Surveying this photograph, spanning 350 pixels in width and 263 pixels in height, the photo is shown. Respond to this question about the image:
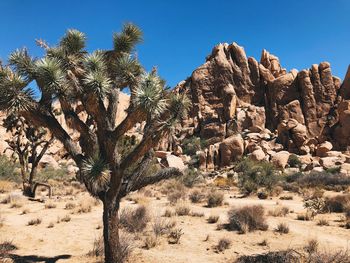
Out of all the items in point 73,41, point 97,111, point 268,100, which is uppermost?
point 268,100

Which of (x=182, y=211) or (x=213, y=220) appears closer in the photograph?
(x=213, y=220)

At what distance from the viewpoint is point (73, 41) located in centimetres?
855

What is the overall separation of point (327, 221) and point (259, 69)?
52.7 metres

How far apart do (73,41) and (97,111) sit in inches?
100

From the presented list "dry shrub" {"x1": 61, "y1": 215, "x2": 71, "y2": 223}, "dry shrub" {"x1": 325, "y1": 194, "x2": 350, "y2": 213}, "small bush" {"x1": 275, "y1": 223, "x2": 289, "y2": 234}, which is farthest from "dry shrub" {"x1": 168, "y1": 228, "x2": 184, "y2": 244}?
"dry shrub" {"x1": 325, "y1": 194, "x2": 350, "y2": 213}

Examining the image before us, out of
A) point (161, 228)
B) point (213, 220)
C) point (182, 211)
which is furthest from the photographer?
point (182, 211)

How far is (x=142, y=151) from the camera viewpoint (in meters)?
7.18

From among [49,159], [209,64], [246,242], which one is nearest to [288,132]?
[209,64]

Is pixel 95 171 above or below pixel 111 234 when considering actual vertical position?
above

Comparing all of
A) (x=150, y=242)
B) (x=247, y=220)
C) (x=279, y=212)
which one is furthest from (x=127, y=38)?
(x=279, y=212)

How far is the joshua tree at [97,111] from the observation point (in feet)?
22.9

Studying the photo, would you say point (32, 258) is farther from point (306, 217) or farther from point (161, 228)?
point (306, 217)

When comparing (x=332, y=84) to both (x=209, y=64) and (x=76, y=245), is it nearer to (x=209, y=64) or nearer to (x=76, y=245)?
(x=209, y=64)

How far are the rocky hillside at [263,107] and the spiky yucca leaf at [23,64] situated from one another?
34.6 metres
